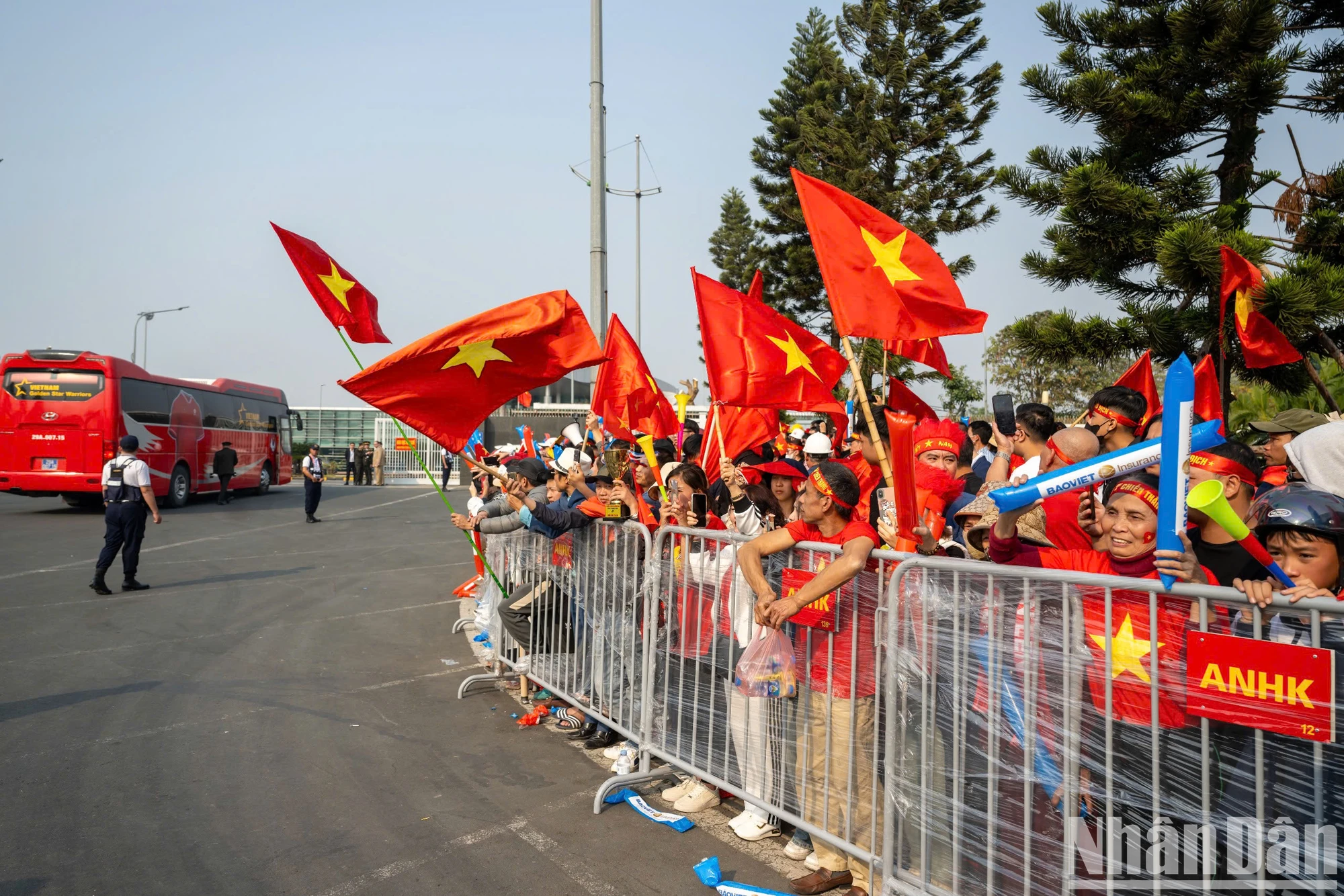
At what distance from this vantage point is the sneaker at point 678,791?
14.8 feet

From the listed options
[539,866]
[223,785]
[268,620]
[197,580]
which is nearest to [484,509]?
[223,785]

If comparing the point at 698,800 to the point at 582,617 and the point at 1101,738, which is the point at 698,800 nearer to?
the point at 582,617

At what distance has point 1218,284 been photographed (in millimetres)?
8070

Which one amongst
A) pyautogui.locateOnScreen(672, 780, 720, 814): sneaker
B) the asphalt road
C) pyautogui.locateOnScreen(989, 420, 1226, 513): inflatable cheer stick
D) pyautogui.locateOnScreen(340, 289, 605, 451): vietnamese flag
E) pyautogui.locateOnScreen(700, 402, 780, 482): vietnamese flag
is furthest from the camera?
pyautogui.locateOnScreen(700, 402, 780, 482): vietnamese flag

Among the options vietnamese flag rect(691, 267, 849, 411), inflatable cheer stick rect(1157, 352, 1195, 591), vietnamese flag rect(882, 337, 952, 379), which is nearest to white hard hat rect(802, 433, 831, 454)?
vietnamese flag rect(882, 337, 952, 379)

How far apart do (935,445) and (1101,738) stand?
89.4 inches

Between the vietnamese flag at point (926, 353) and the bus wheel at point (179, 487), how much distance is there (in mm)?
20370

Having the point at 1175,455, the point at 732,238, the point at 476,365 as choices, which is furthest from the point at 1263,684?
the point at 732,238

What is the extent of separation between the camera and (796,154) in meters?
26.0

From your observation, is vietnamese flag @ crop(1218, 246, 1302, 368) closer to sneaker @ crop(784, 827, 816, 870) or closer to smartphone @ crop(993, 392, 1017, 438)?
smartphone @ crop(993, 392, 1017, 438)

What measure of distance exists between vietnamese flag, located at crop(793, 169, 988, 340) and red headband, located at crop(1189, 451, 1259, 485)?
115cm

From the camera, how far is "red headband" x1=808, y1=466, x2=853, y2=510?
12.4 ft

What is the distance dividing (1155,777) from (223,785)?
4.36m

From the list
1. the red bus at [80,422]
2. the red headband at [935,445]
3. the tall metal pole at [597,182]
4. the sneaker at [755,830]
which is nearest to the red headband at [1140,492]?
the red headband at [935,445]
